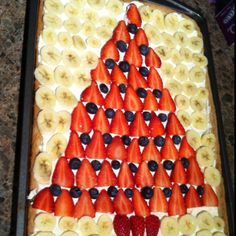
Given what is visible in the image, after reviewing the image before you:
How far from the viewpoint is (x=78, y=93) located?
125 cm

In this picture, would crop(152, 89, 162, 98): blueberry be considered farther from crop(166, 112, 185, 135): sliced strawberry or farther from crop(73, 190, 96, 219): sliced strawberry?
crop(73, 190, 96, 219): sliced strawberry

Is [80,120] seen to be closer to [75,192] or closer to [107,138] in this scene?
[107,138]

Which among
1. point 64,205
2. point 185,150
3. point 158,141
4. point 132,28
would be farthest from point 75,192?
point 132,28

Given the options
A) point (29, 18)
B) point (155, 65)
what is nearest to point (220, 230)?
point (155, 65)

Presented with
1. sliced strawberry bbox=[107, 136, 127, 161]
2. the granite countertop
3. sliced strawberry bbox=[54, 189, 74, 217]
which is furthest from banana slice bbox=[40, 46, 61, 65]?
sliced strawberry bbox=[54, 189, 74, 217]

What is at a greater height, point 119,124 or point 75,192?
point 119,124

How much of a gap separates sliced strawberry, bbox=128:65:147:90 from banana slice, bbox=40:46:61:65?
0.90 feet

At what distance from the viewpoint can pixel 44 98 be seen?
117 cm

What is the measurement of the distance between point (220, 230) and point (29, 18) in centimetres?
103

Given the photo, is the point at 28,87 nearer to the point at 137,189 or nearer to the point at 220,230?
the point at 137,189

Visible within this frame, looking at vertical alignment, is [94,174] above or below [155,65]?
below

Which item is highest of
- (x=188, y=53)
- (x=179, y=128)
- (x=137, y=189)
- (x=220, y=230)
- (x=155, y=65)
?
(x=188, y=53)

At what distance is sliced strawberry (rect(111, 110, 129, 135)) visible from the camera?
4.10ft

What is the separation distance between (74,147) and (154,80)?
0.44 meters
